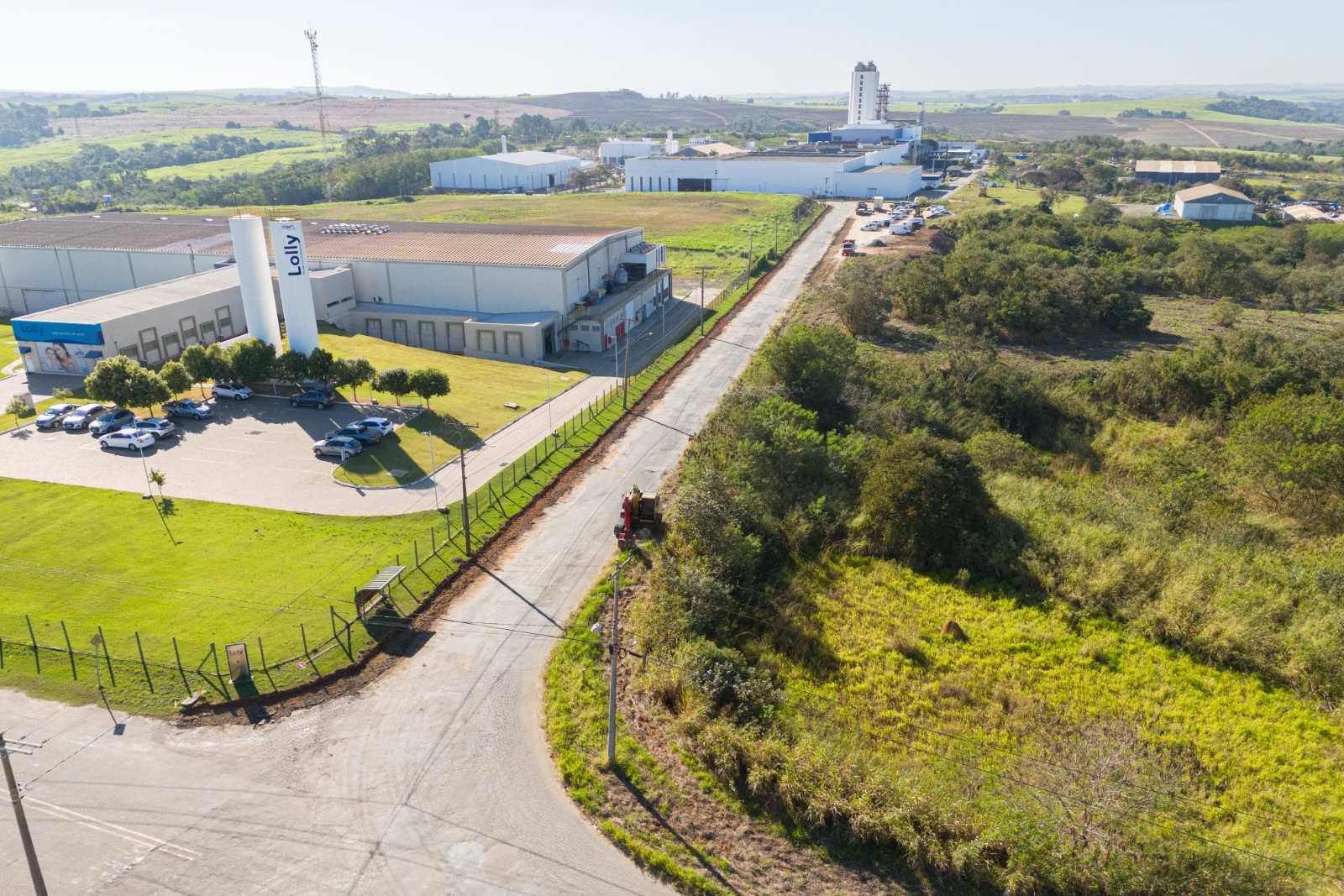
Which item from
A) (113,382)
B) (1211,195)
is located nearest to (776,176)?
(1211,195)

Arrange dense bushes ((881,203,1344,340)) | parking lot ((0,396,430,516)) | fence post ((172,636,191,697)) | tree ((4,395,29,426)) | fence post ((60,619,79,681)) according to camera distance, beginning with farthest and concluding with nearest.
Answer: dense bushes ((881,203,1344,340)) → tree ((4,395,29,426)) → parking lot ((0,396,430,516)) → fence post ((60,619,79,681)) → fence post ((172,636,191,697))

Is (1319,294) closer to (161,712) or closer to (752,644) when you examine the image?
(752,644)

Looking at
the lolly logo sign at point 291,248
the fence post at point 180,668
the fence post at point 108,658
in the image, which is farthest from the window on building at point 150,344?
the fence post at point 180,668

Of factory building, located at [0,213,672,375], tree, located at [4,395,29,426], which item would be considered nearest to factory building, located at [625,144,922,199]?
factory building, located at [0,213,672,375]

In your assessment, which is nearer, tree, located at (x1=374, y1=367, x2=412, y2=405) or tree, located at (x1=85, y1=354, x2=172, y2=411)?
tree, located at (x1=85, y1=354, x2=172, y2=411)

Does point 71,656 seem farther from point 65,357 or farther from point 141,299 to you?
point 141,299

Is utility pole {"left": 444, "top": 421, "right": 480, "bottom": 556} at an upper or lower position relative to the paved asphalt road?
upper

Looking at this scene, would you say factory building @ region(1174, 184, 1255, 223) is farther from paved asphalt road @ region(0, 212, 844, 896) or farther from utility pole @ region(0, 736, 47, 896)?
utility pole @ region(0, 736, 47, 896)
